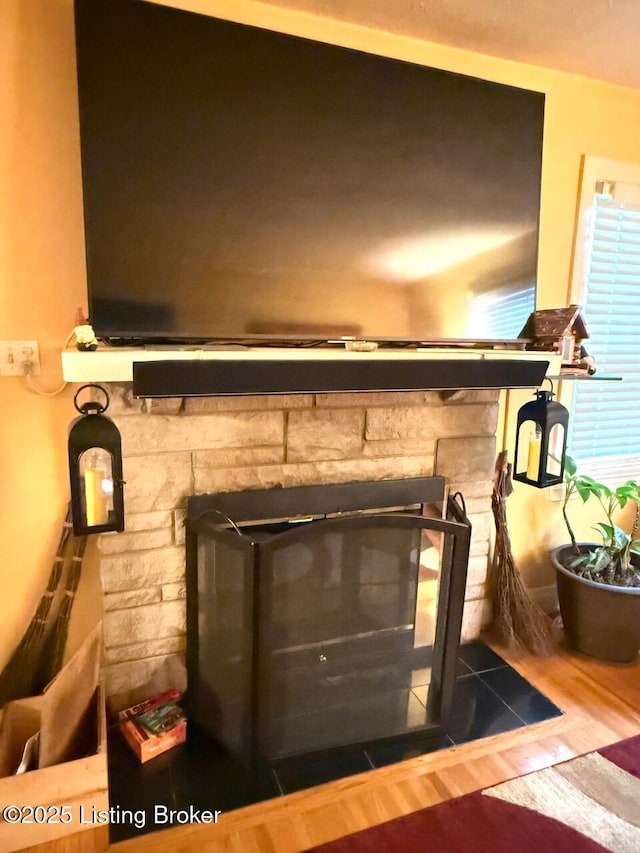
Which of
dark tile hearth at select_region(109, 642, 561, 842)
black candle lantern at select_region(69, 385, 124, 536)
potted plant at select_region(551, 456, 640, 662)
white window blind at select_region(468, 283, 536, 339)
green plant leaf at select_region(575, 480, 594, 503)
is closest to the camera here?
black candle lantern at select_region(69, 385, 124, 536)

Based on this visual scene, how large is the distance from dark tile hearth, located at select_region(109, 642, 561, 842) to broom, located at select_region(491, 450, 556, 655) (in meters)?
0.26

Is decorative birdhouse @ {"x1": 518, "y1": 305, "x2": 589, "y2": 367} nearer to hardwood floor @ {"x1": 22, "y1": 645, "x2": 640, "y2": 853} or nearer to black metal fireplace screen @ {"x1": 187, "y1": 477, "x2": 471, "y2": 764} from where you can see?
black metal fireplace screen @ {"x1": 187, "y1": 477, "x2": 471, "y2": 764}

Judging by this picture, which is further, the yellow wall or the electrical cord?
the electrical cord

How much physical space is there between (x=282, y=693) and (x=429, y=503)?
0.76 metres

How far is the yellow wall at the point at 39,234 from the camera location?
1.43 m

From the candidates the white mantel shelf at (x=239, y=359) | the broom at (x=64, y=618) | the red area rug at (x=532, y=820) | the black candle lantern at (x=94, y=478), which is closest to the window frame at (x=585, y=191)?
the white mantel shelf at (x=239, y=359)

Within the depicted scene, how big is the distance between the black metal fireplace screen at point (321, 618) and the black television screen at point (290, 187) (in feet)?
1.75

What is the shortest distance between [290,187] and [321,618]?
4.08 feet

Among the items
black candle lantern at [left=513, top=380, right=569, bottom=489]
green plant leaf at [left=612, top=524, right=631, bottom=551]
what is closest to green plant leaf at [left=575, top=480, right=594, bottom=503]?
green plant leaf at [left=612, top=524, right=631, bottom=551]

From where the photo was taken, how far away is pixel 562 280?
86.3 inches

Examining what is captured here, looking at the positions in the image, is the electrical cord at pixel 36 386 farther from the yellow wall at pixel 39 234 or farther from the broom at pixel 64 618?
the broom at pixel 64 618

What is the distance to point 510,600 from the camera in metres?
2.16

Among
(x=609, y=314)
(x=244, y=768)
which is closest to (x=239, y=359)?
(x=244, y=768)

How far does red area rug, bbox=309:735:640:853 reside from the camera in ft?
4.53
